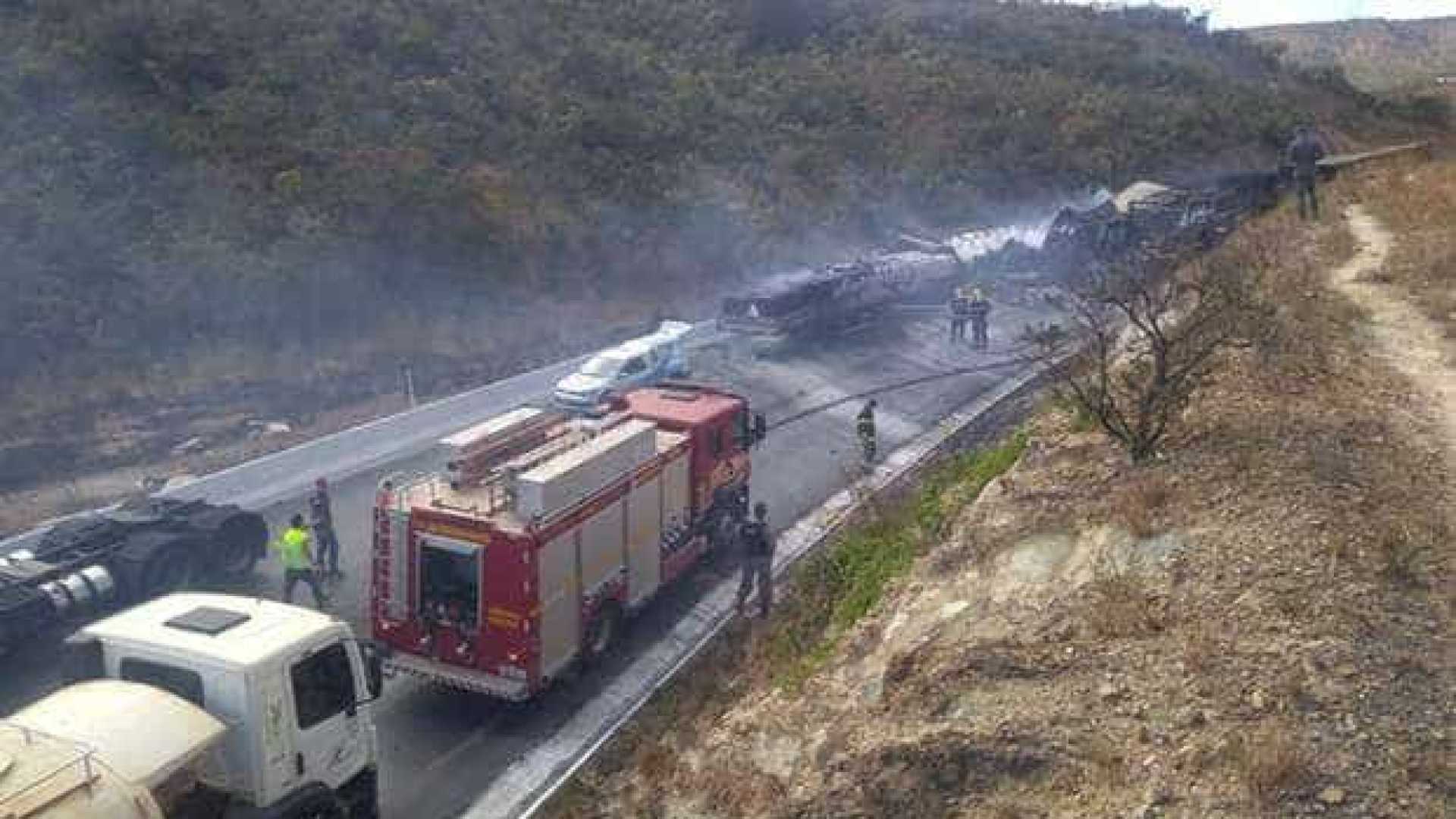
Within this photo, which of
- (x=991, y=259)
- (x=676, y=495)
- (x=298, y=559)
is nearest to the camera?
(x=298, y=559)

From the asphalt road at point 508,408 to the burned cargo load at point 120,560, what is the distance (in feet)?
1.91

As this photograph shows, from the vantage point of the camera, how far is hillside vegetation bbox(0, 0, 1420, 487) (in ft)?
94.8

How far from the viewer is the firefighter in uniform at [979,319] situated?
111 ft

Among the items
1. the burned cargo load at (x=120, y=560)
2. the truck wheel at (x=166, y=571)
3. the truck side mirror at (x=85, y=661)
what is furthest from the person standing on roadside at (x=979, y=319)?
the truck side mirror at (x=85, y=661)

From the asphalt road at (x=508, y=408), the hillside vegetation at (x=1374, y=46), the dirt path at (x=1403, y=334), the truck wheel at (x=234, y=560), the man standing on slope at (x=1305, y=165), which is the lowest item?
the asphalt road at (x=508, y=408)

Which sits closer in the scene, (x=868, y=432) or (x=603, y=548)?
(x=603, y=548)

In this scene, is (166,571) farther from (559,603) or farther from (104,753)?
(104,753)

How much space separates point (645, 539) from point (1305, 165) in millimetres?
19014

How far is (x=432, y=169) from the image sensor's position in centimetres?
3716

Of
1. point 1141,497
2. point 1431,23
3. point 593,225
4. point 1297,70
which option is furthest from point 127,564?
point 1431,23

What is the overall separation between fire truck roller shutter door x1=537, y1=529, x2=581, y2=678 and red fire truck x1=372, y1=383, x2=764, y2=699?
2cm

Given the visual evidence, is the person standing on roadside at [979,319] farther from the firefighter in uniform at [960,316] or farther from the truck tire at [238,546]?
the truck tire at [238,546]

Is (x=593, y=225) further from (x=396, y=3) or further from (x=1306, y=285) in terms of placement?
(x=1306, y=285)

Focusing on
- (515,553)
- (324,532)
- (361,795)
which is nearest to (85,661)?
(361,795)
